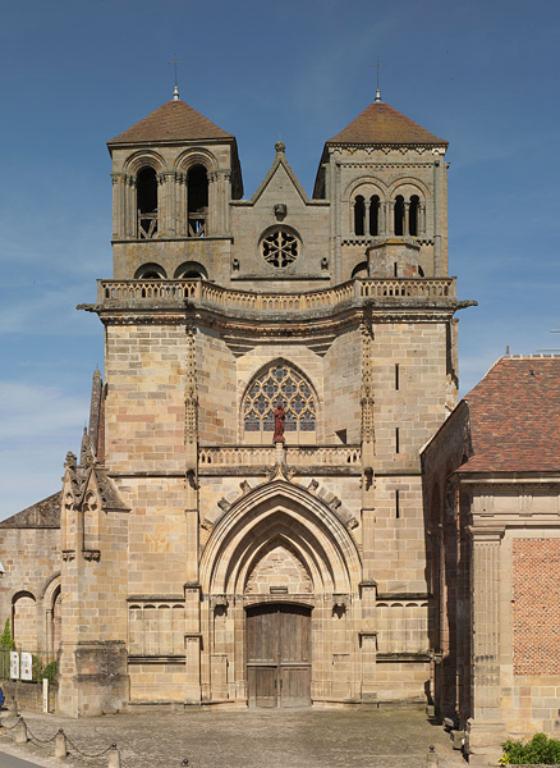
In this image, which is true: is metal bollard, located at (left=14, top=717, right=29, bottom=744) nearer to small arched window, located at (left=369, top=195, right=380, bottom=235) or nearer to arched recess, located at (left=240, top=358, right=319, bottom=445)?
arched recess, located at (left=240, top=358, right=319, bottom=445)

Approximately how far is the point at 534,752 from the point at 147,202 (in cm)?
2066

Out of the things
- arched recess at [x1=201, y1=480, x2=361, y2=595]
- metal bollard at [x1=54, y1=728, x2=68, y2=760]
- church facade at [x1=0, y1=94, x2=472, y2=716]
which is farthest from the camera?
arched recess at [x1=201, y1=480, x2=361, y2=595]

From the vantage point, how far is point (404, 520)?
3061 cm

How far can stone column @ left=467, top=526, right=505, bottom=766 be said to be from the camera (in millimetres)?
22312

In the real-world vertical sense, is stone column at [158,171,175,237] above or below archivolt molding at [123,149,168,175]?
below

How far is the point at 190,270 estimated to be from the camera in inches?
1377

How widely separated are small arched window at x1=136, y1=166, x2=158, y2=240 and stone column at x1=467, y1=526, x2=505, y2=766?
1599 cm

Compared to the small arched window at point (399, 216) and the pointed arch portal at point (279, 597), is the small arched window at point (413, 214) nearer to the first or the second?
the small arched window at point (399, 216)

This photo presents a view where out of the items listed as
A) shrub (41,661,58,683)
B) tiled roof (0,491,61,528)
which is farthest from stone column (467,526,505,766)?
tiled roof (0,491,61,528)

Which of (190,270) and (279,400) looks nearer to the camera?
(279,400)

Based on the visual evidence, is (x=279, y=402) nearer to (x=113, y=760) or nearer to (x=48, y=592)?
(x=48, y=592)

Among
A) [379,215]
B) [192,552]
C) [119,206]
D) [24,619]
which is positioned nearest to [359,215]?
[379,215]

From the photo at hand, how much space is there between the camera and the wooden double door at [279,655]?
31250 mm

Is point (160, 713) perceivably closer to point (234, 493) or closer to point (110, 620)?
point (110, 620)
